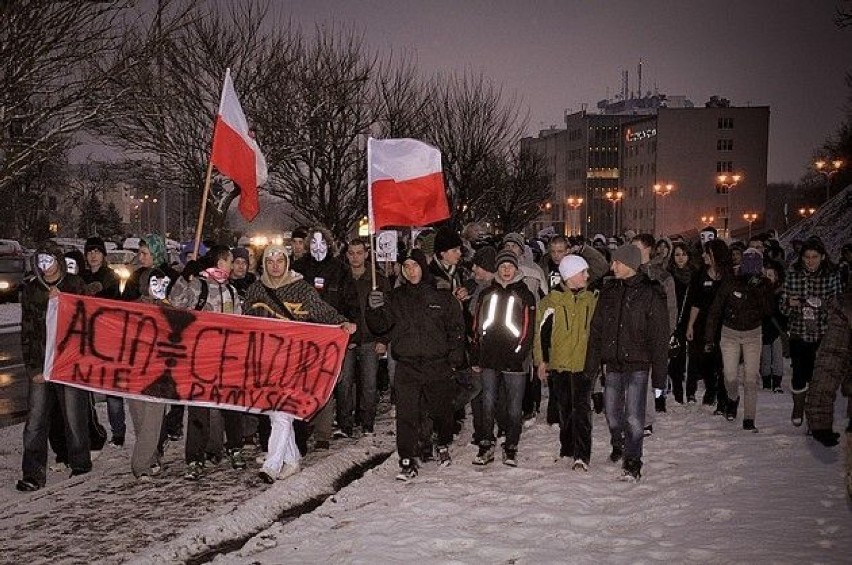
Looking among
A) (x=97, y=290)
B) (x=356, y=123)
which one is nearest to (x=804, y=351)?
(x=97, y=290)

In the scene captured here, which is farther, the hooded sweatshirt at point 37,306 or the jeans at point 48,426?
the hooded sweatshirt at point 37,306

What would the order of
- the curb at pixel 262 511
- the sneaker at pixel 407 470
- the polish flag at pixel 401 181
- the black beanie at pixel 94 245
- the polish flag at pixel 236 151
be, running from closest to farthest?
the curb at pixel 262 511 < the sneaker at pixel 407 470 < the polish flag at pixel 236 151 < the polish flag at pixel 401 181 < the black beanie at pixel 94 245

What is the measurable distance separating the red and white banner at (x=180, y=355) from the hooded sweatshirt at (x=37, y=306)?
15 centimetres

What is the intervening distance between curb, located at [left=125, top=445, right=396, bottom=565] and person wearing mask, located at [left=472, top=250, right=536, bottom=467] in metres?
1.34

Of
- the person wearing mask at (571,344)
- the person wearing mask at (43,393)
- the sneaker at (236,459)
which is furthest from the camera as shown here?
the sneaker at (236,459)

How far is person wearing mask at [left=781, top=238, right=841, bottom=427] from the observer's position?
361 inches

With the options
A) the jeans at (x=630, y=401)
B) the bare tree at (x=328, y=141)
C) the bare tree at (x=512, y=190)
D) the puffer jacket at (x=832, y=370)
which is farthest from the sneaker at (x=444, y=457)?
the bare tree at (x=512, y=190)

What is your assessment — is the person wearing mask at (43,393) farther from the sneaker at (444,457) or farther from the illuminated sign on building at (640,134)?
the illuminated sign on building at (640,134)

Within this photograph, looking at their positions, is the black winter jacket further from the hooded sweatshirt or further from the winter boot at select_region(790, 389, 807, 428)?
the winter boot at select_region(790, 389, 807, 428)

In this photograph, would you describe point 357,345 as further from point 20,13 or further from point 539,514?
point 20,13

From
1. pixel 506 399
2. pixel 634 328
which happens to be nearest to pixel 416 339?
pixel 506 399

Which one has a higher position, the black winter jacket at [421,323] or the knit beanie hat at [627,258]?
the knit beanie hat at [627,258]

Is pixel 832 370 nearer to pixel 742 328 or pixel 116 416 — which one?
pixel 742 328

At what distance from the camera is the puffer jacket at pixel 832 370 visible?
375 centimetres
